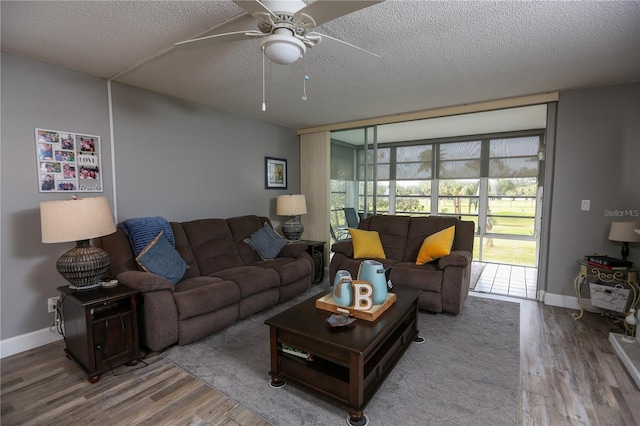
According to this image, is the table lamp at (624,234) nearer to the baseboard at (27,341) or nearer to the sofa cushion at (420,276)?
the sofa cushion at (420,276)

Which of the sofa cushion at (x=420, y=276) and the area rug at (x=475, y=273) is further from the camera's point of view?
the area rug at (x=475, y=273)

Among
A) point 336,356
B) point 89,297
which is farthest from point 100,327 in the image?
point 336,356

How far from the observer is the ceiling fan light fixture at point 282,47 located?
154cm

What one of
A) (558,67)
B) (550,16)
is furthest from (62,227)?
(558,67)

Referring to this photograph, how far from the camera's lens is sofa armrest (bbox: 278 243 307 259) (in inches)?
151

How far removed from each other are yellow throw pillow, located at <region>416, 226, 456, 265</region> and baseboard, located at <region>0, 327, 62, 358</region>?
3.55 metres

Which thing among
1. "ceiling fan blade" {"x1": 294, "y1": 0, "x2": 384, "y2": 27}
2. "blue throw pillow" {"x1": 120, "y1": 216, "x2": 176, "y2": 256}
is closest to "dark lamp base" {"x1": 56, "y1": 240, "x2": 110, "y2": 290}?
"blue throw pillow" {"x1": 120, "y1": 216, "x2": 176, "y2": 256}

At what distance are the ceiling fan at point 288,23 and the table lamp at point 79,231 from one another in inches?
52.9

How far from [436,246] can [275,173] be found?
2639 millimetres

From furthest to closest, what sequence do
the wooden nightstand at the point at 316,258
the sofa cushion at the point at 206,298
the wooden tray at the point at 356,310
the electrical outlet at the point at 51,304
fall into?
the wooden nightstand at the point at 316,258 → the electrical outlet at the point at 51,304 → the sofa cushion at the point at 206,298 → the wooden tray at the point at 356,310

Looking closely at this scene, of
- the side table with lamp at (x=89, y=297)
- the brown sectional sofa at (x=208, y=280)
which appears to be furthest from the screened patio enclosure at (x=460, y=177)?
the side table with lamp at (x=89, y=297)

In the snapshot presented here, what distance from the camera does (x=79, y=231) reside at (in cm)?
214

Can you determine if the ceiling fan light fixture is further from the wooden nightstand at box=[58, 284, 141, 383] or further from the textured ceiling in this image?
the wooden nightstand at box=[58, 284, 141, 383]

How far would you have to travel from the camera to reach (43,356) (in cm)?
238
